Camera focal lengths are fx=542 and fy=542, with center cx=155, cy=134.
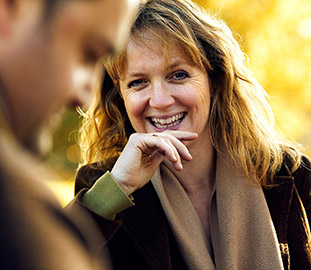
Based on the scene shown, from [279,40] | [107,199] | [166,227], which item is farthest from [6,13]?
[279,40]

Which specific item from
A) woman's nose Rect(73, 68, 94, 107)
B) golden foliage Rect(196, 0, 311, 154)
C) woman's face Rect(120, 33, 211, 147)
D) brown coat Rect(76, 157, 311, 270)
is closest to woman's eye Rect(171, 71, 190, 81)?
woman's face Rect(120, 33, 211, 147)

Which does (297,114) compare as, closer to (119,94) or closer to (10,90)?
(119,94)

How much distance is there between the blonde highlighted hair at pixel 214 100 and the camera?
8.75 feet

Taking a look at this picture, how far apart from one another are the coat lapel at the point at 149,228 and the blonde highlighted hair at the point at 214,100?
326mm

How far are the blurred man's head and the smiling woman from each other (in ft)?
4.95

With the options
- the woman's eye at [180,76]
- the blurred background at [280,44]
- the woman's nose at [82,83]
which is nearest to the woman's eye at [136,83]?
the woman's eye at [180,76]

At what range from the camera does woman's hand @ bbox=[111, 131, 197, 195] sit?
229 centimetres

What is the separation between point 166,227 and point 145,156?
446 mm

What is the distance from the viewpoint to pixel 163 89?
2.62 metres

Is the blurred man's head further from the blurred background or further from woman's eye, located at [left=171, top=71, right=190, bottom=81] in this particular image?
the blurred background

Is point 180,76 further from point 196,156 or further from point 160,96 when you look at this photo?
point 196,156

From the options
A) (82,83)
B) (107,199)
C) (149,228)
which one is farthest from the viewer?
(149,228)

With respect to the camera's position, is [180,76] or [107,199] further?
[180,76]

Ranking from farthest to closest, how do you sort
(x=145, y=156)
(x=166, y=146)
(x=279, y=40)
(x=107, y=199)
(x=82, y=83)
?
1. (x=279, y=40)
2. (x=145, y=156)
3. (x=166, y=146)
4. (x=107, y=199)
5. (x=82, y=83)
